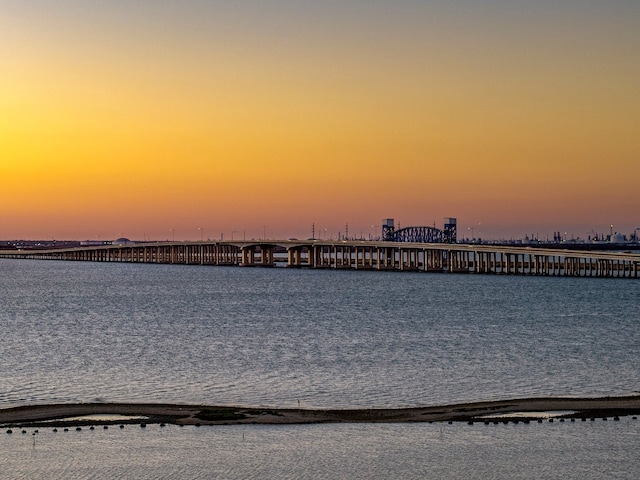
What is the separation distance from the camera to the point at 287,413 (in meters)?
33.7

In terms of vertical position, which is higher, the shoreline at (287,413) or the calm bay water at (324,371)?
the shoreline at (287,413)

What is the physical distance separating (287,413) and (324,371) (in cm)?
1251

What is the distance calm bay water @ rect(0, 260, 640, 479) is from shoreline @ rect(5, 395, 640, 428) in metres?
1.21

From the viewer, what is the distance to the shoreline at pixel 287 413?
32.3 meters

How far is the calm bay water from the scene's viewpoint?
91.7 ft

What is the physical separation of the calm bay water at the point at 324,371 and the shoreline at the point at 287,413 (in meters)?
1.21

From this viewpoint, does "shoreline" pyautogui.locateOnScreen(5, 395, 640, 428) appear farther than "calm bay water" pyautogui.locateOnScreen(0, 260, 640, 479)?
Yes

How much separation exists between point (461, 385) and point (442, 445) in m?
12.3

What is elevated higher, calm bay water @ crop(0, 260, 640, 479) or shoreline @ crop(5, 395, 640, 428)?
shoreline @ crop(5, 395, 640, 428)

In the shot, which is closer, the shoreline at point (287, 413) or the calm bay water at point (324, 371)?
the calm bay water at point (324, 371)

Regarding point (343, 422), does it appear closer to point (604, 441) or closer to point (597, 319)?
point (604, 441)

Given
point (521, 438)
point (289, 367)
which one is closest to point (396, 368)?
point (289, 367)

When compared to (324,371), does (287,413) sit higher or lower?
higher

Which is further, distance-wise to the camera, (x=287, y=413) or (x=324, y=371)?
(x=324, y=371)
